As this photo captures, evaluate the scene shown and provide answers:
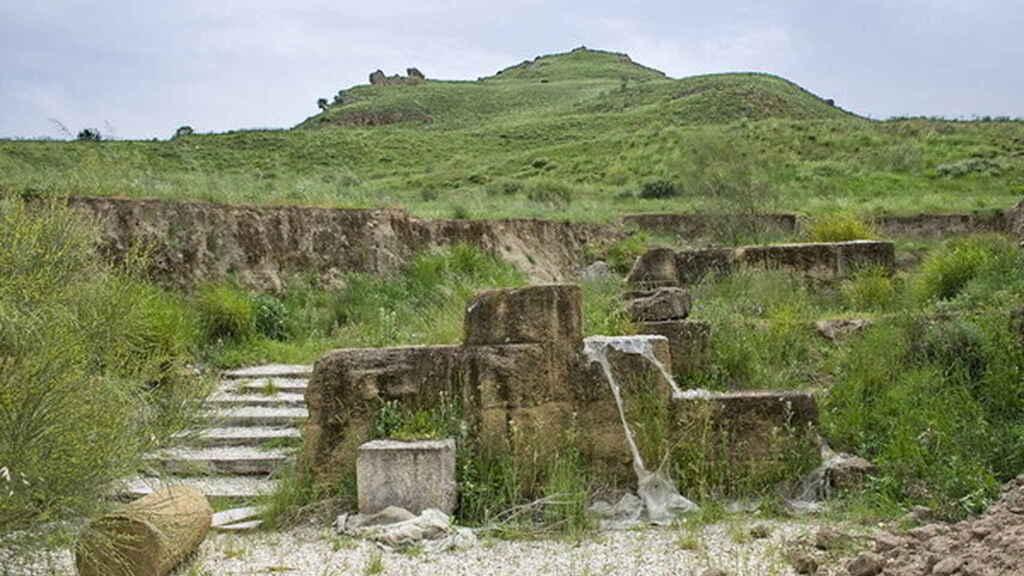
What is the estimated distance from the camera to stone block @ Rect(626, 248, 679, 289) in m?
14.4

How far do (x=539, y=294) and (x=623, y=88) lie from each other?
199ft

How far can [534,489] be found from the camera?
7.88 meters

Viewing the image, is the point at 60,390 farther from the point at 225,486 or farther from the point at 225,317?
the point at 225,317

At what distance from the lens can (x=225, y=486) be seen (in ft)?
29.2

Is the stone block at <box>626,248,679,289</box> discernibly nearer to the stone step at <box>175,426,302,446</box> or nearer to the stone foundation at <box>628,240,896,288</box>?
the stone foundation at <box>628,240,896,288</box>

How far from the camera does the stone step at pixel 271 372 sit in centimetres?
1150

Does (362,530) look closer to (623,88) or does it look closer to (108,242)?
(108,242)

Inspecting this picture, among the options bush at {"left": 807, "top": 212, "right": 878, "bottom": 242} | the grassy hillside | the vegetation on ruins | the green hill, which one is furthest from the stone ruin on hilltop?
bush at {"left": 807, "top": 212, "right": 878, "bottom": 242}

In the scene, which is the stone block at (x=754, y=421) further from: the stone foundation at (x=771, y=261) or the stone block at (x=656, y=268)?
the stone block at (x=656, y=268)

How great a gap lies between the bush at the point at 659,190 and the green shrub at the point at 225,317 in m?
18.2

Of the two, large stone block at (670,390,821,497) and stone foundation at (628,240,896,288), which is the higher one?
stone foundation at (628,240,896,288)

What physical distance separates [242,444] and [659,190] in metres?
21.6

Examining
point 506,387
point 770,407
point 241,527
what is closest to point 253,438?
point 241,527

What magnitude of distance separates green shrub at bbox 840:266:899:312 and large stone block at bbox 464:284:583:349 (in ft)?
16.9
